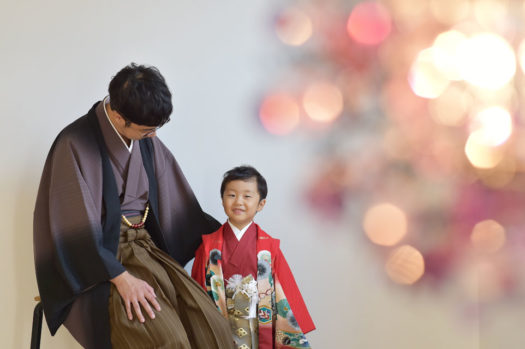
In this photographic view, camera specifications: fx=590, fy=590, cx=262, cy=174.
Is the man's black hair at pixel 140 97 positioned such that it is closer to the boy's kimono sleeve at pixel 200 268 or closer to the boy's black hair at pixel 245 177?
the boy's black hair at pixel 245 177

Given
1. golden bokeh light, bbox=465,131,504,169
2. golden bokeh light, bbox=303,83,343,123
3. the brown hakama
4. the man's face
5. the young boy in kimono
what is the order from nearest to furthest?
the brown hakama, the man's face, the young boy in kimono, golden bokeh light, bbox=465,131,504,169, golden bokeh light, bbox=303,83,343,123

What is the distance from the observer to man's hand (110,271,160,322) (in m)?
1.60

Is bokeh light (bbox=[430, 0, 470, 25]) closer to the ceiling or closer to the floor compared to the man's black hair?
closer to the ceiling

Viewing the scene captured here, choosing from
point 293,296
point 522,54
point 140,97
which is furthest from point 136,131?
point 522,54

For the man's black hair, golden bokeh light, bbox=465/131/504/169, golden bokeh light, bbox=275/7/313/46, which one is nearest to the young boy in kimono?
the man's black hair

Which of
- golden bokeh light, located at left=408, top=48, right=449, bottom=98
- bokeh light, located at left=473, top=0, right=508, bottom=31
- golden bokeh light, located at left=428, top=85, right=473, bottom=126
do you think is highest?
bokeh light, located at left=473, top=0, right=508, bottom=31

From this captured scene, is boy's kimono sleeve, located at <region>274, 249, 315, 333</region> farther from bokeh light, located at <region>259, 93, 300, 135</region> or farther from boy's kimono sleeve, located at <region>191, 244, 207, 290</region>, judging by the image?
bokeh light, located at <region>259, 93, 300, 135</region>

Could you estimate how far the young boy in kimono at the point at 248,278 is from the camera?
73.9 inches

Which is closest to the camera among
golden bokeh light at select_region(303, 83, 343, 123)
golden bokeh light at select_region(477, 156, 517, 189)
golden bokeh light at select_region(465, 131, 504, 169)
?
golden bokeh light at select_region(477, 156, 517, 189)

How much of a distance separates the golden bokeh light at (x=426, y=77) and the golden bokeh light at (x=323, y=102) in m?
0.32

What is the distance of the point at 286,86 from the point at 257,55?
0.55 ft

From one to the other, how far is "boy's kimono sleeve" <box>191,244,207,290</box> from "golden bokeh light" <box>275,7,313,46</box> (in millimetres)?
935

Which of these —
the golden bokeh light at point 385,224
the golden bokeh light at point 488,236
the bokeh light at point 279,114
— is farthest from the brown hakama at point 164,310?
the golden bokeh light at point 488,236

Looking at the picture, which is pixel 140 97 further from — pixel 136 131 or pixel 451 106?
pixel 451 106
